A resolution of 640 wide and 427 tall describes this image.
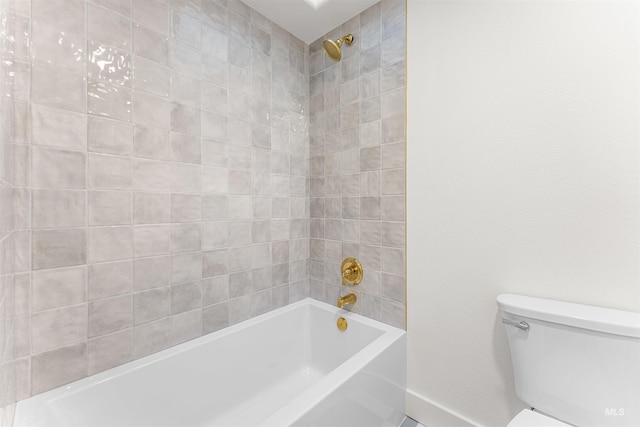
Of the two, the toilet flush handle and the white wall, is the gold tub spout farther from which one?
the toilet flush handle

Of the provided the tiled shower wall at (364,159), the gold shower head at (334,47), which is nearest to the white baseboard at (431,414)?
the tiled shower wall at (364,159)

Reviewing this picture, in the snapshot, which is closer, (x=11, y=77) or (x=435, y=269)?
(x=11, y=77)

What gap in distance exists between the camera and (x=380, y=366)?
1.25 meters

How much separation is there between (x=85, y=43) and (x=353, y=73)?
4.06 feet

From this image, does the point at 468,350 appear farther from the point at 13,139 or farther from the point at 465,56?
the point at 13,139

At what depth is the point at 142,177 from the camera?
3.75ft

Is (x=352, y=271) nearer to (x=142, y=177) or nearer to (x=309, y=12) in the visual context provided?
(x=142, y=177)

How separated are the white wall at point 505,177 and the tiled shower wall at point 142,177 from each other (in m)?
0.86

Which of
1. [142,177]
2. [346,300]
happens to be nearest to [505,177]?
[346,300]

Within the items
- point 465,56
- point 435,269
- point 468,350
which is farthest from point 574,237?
point 465,56

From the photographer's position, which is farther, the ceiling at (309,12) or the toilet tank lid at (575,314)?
the ceiling at (309,12)

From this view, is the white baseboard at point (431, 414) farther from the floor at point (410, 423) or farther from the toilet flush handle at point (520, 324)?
the toilet flush handle at point (520, 324)

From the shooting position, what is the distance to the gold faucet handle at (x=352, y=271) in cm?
157

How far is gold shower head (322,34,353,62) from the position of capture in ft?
4.84
